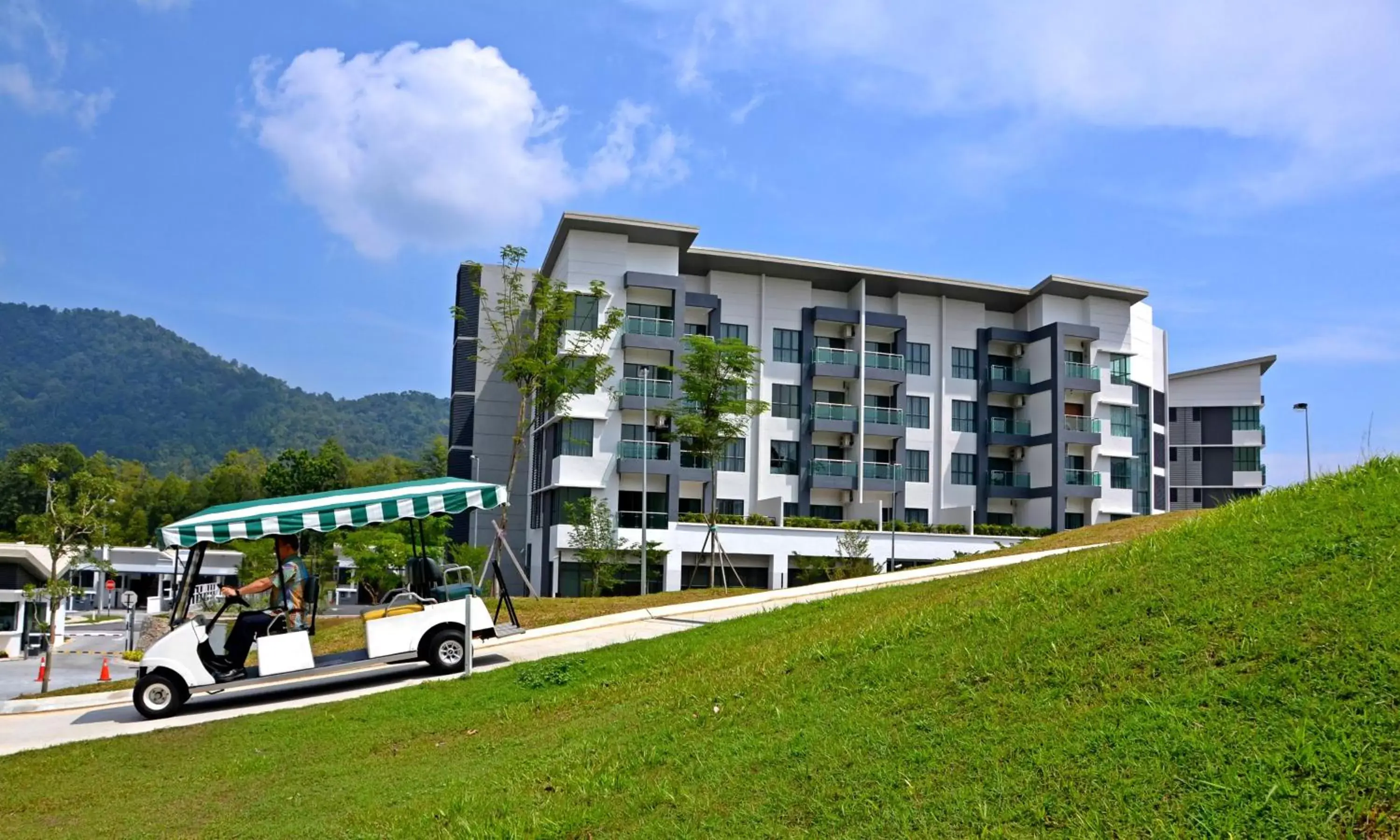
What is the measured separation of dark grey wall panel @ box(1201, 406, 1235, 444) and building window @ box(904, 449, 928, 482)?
28271 mm

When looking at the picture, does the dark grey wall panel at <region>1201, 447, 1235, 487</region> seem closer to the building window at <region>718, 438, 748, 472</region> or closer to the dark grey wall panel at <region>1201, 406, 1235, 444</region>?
the dark grey wall panel at <region>1201, 406, 1235, 444</region>

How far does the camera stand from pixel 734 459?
52.1 m

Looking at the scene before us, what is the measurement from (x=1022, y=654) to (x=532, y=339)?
25436 millimetres

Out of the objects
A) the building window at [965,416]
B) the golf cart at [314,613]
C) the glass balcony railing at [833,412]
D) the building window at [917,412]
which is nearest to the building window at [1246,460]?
the building window at [965,416]

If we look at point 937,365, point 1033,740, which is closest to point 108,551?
point 937,365

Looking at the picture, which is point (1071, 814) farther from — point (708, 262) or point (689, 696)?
point (708, 262)

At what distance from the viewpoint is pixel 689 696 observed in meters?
8.69

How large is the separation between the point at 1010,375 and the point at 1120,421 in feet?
22.6

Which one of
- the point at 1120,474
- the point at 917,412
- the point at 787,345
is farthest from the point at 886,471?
the point at 1120,474

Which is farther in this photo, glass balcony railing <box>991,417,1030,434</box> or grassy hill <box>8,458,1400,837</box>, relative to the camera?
glass balcony railing <box>991,417,1030,434</box>

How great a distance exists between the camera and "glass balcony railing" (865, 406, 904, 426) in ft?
177

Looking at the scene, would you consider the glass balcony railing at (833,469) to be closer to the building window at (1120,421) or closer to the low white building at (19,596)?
the building window at (1120,421)

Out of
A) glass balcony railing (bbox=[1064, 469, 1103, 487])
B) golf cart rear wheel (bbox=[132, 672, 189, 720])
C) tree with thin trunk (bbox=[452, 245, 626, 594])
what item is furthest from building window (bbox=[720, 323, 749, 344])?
golf cart rear wheel (bbox=[132, 672, 189, 720])

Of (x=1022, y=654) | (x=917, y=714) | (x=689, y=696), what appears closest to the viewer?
(x=917, y=714)
